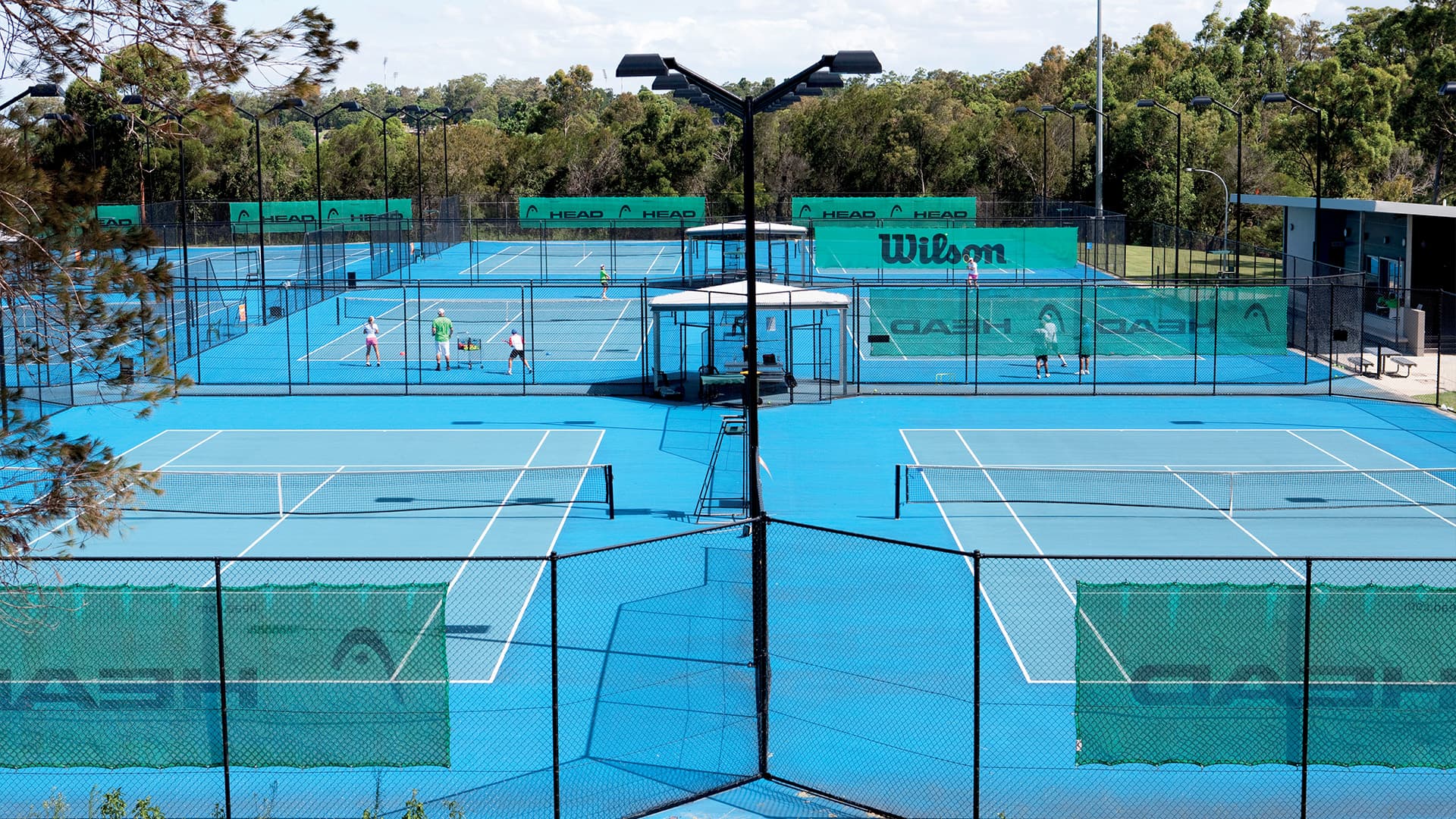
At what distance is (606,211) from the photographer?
86.3 metres

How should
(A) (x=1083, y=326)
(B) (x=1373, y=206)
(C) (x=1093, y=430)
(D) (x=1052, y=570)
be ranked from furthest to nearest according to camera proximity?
(B) (x=1373, y=206), (A) (x=1083, y=326), (C) (x=1093, y=430), (D) (x=1052, y=570)

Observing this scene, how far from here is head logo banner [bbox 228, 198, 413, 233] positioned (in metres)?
86.4

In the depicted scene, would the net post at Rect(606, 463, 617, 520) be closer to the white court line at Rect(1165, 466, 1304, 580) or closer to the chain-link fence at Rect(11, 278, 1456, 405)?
the white court line at Rect(1165, 466, 1304, 580)

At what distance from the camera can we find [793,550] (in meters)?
22.1

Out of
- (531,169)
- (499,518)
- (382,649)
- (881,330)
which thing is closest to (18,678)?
(382,649)

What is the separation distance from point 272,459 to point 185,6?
61.3 feet

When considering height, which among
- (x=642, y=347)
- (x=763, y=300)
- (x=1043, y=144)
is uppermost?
(x=1043, y=144)

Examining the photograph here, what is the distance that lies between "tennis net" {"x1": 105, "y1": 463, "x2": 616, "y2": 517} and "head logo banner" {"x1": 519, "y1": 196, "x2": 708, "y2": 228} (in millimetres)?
58735

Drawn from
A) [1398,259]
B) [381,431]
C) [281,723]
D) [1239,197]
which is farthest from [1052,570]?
[1239,197]

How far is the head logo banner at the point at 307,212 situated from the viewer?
283ft

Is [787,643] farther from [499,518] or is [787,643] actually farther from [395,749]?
[499,518]

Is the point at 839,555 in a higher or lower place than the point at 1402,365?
lower

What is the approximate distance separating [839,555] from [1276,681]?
8785mm

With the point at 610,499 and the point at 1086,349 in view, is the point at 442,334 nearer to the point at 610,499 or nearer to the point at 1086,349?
the point at 610,499
